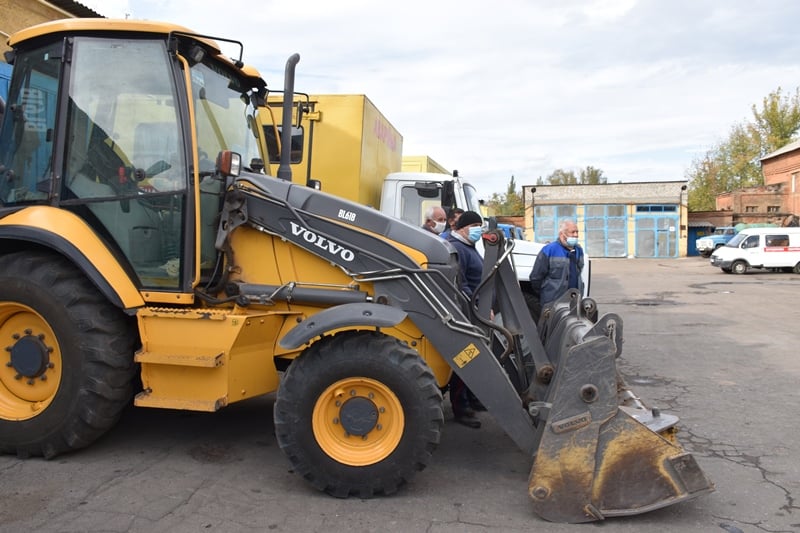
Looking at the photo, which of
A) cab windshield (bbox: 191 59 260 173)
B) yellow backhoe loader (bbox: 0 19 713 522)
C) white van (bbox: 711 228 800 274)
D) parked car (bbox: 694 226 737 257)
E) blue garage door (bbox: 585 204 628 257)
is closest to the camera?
yellow backhoe loader (bbox: 0 19 713 522)

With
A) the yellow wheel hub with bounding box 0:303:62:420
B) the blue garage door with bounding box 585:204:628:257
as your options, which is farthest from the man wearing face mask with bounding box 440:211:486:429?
the blue garage door with bounding box 585:204:628:257

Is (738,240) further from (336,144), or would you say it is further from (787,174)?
(787,174)

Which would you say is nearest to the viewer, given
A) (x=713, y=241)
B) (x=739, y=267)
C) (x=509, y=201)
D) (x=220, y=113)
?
(x=220, y=113)

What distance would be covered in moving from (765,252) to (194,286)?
27.5 meters

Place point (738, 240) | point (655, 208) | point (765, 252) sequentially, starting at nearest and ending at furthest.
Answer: point (765, 252) → point (738, 240) → point (655, 208)

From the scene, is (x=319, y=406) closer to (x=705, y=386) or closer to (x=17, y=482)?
(x=17, y=482)

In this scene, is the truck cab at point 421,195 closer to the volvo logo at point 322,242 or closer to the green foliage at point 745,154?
the volvo logo at point 322,242

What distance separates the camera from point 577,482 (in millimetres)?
3732

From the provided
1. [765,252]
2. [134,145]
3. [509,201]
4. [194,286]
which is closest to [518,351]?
[194,286]

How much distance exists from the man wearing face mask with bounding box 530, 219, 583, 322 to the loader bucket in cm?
354

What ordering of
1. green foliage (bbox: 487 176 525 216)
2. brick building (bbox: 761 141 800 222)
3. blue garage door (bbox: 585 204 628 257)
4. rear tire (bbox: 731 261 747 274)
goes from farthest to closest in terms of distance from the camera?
green foliage (bbox: 487 176 525 216) < brick building (bbox: 761 141 800 222) < blue garage door (bbox: 585 204 628 257) < rear tire (bbox: 731 261 747 274)

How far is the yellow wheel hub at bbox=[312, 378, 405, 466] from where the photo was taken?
4.11 metres

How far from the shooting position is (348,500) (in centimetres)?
407

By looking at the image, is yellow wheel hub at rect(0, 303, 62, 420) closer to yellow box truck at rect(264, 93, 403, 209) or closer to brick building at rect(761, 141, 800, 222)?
yellow box truck at rect(264, 93, 403, 209)
